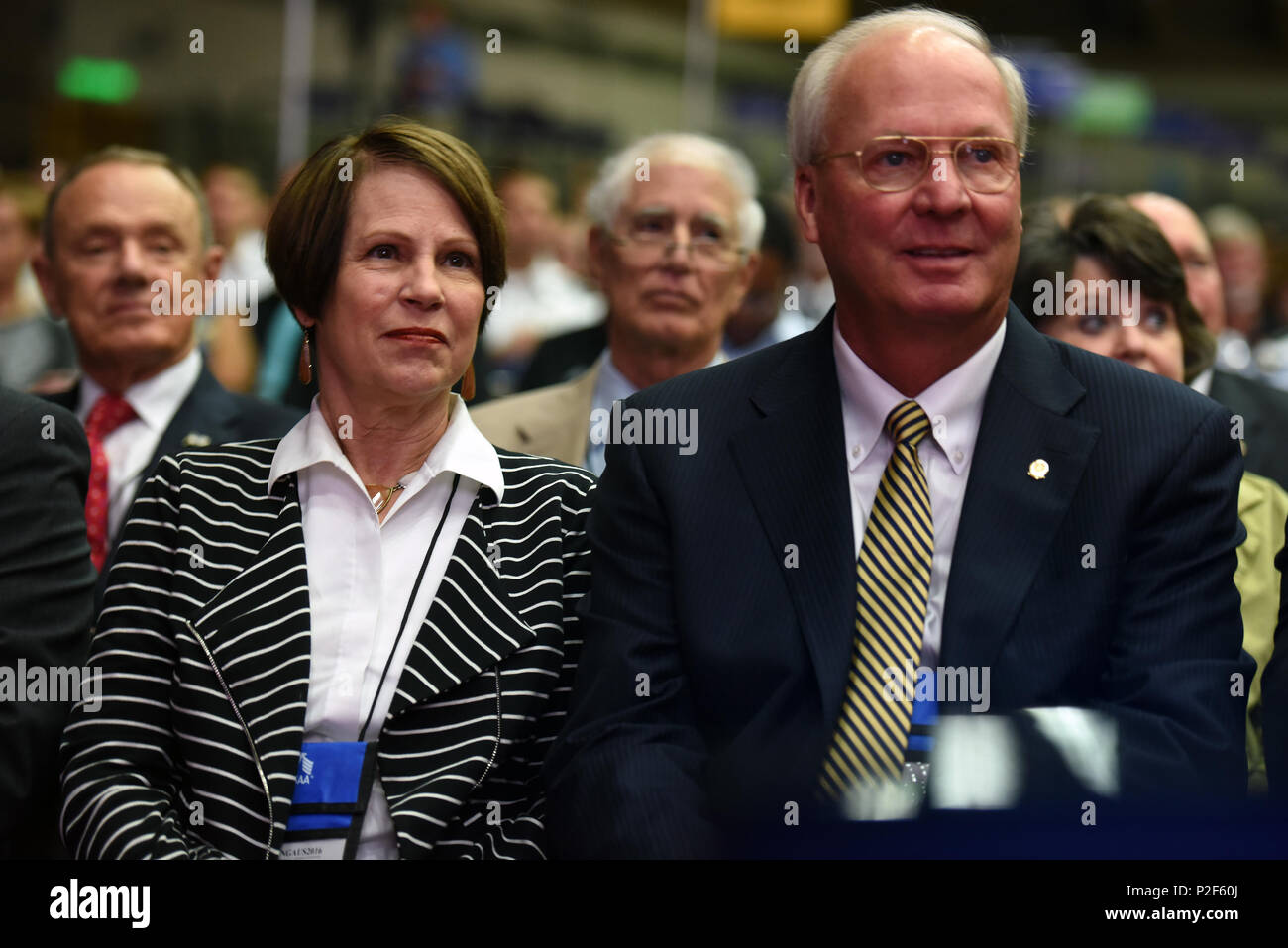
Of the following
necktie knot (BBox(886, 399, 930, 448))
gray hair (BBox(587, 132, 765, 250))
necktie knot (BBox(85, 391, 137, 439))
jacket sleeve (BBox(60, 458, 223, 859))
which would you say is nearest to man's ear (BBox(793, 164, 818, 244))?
necktie knot (BBox(886, 399, 930, 448))

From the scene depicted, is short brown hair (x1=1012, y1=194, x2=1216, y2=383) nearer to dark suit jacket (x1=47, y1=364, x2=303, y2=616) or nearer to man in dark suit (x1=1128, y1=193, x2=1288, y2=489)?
man in dark suit (x1=1128, y1=193, x2=1288, y2=489)

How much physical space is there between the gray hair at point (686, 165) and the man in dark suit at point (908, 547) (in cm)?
181

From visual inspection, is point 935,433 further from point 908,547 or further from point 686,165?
point 686,165

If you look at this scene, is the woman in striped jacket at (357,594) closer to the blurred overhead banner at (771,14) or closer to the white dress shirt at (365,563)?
the white dress shirt at (365,563)

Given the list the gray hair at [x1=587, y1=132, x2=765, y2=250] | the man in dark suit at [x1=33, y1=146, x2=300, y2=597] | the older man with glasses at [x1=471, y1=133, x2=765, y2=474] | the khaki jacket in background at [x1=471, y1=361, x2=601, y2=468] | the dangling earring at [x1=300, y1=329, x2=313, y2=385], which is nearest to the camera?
the dangling earring at [x1=300, y1=329, x2=313, y2=385]

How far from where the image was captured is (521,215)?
357 inches

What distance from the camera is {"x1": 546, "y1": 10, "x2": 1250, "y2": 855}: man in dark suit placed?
2162 mm

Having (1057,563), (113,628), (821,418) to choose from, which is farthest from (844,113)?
(113,628)

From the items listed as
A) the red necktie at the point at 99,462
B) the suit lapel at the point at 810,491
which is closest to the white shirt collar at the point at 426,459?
the suit lapel at the point at 810,491

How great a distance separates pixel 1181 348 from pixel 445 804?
2006 mm

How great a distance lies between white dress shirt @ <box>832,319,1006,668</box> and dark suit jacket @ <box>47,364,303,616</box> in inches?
58.2
